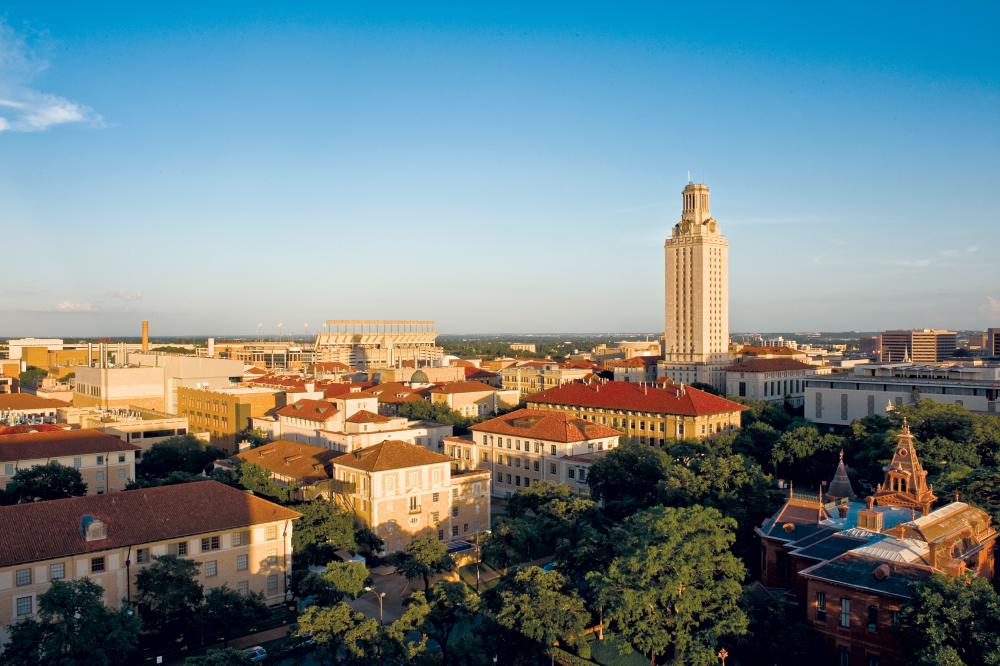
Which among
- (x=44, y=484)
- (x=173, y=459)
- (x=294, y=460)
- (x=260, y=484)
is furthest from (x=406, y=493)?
(x=173, y=459)

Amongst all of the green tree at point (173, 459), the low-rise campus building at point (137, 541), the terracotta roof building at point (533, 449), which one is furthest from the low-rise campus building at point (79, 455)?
the terracotta roof building at point (533, 449)

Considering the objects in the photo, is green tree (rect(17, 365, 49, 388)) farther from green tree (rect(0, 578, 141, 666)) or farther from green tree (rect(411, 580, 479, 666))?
green tree (rect(411, 580, 479, 666))

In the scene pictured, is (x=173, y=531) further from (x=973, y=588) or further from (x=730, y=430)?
(x=730, y=430)

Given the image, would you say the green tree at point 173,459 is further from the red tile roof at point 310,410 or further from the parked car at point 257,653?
the parked car at point 257,653

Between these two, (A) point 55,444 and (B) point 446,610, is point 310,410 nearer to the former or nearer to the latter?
(A) point 55,444

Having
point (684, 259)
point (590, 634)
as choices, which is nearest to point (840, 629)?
point (590, 634)
